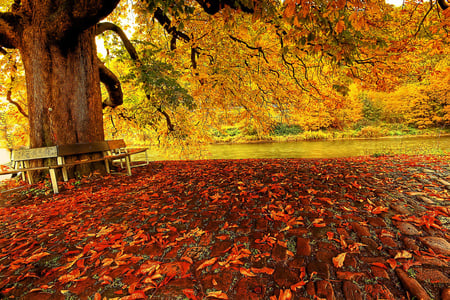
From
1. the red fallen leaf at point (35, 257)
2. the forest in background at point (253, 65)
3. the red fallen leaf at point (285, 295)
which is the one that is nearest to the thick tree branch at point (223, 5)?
the forest in background at point (253, 65)

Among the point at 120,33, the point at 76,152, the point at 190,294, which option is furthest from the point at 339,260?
the point at 120,33

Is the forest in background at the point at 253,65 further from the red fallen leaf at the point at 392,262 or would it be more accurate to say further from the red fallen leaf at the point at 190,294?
the red fallen leaf at the point at 190,294

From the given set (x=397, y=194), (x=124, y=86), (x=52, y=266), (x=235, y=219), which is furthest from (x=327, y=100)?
(x=124, y=86)

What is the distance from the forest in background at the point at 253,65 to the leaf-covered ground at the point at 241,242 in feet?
6.47

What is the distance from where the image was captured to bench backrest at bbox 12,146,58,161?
4.10m

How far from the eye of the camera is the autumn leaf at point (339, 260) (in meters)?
1.56

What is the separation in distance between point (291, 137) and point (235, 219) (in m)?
20.4

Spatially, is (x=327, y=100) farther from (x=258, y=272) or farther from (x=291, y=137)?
(x=291, y=137)

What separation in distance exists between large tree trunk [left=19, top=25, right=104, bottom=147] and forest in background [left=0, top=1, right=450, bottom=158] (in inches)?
46.8

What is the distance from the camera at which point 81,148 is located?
4.48 m

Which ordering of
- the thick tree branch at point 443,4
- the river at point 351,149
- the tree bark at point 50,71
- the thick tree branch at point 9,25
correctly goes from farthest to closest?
the river at point 351,149 < the thick tree branch at point 9,25 < the tree bark at point 50,71 < the thick tree branch at point 443,4

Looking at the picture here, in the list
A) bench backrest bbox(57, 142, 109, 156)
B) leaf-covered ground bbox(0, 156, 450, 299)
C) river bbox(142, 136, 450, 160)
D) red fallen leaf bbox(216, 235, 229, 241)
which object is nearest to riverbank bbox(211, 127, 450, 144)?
river bbox(142, 136, 450, 160)

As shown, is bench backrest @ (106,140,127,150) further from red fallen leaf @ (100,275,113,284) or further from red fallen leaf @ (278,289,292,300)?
red fallen leaf @ (278,289,292,300)

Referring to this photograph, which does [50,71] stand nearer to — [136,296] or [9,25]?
[9,25]
